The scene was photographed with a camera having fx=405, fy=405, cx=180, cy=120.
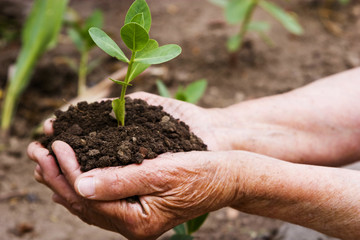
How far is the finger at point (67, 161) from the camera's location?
3.60 feet

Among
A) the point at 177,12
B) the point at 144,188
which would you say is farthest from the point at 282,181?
the point at 177,12

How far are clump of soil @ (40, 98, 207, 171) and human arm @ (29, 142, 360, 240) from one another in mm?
34

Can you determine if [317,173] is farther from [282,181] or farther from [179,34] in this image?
[179,34]

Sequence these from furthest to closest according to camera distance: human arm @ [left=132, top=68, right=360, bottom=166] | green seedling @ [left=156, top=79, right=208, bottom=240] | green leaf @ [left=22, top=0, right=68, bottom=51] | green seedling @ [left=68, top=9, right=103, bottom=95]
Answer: green seedling @ [left=68, top=9, right=103, bottom=95], green leaf @ [left=22, top=0, right=68, bottom=51], human arm @ [left=132, top=68, right=360, bottom=166], green seedling @ [left=156, top=79, right=208, bottom=240]

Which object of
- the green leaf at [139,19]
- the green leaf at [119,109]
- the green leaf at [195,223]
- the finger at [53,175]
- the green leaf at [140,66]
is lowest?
the green leaf at [195,223]

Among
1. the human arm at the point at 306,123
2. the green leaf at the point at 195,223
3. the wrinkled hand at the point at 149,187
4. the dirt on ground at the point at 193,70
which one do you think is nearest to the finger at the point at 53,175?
the wrinkled hand at the point at 149,187

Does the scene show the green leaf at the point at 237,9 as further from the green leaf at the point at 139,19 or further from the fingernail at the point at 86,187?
the fingernail at the point at 86,187

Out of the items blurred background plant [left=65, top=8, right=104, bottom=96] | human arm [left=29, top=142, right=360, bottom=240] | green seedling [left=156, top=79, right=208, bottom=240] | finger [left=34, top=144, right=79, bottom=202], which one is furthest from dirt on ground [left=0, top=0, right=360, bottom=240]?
finger [left=34, top=144, right=79, bottom=202]

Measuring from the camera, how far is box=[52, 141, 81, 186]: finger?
110 cm

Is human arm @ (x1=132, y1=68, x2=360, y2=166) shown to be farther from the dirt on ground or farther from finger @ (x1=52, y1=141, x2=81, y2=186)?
finger @ (x1=52, y1=141, x2=81, y2=186)

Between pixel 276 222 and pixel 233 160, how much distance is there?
2.93 feet

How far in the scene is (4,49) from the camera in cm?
299

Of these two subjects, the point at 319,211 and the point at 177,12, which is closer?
the point at 319,211

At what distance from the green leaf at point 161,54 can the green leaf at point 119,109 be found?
0.15 metres
